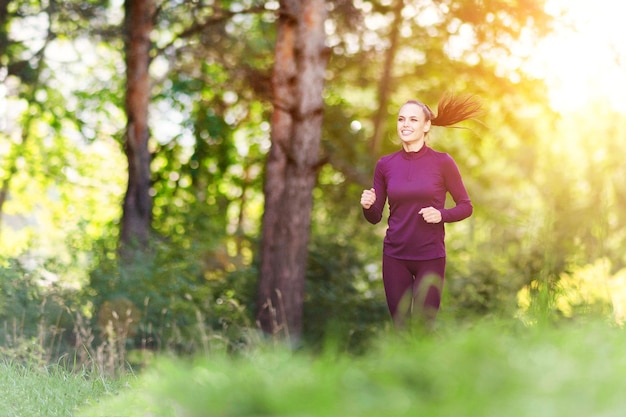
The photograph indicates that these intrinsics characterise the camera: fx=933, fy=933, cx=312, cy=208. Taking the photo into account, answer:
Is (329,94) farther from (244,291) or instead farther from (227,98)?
(244,291)

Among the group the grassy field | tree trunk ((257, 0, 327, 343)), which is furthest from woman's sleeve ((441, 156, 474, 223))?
tree trunk ((257, 0, 327, 343))

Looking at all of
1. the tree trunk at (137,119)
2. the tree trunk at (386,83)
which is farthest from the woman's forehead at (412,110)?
the tree trunk at (386,83)

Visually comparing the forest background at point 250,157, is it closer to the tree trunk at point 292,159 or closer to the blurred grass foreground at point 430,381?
the tree trunk at point 292,159

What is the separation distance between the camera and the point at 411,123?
6.23 metres

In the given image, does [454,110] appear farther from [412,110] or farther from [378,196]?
[378,196]

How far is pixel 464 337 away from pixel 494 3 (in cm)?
1226

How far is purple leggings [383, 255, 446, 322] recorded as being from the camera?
607 cm

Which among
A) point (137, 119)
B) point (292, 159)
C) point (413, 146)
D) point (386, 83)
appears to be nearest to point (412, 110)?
point (413, 146)

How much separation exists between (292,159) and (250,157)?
8.02 m

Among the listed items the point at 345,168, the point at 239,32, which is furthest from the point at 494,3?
the point at 239,32

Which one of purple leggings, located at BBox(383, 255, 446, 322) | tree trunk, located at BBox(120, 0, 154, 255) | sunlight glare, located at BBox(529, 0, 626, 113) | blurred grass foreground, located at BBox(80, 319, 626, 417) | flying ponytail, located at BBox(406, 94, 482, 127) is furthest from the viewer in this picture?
tree trunk, located at BBox(120, 0, 154, 255)

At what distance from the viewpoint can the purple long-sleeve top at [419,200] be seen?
6.12 m

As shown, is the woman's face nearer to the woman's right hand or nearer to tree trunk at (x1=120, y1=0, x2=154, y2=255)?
the woman's right hand

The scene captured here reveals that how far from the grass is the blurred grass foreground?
2.00 meters
